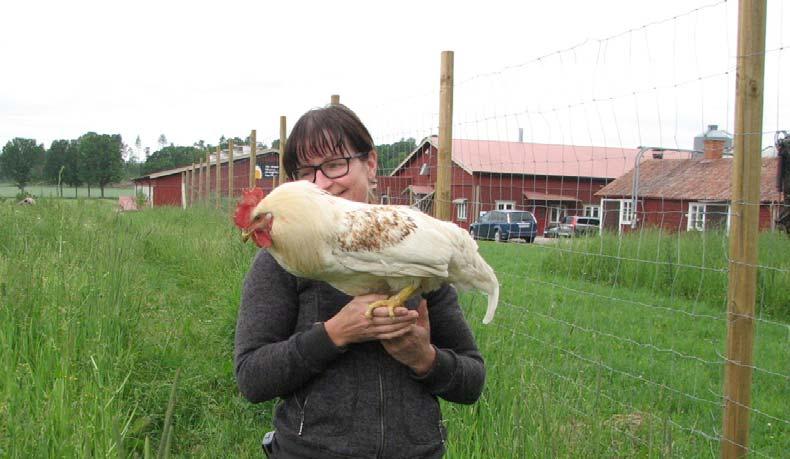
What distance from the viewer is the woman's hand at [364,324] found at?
166cm

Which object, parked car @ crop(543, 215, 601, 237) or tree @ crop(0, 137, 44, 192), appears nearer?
parked car @ crop(543, 215, 601, 237)

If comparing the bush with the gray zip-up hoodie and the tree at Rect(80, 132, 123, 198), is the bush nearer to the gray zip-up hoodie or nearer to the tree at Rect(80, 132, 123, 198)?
the gray zip-up hoodie

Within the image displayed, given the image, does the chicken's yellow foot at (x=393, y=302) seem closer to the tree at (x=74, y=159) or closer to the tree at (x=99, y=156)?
the tree at (x=74, y=159)

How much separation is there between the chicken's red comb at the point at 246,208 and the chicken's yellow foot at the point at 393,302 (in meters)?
0.40

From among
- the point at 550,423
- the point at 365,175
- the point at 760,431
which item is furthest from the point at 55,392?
the point at 760,431

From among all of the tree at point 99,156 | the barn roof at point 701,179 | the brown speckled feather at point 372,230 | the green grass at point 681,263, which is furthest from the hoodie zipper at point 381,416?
the tree at point 99,156

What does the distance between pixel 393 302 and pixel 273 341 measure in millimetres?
435

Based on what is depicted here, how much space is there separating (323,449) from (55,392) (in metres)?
1.40

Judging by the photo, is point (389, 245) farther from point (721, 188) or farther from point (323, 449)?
point (721, 188)

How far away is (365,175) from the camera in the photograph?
2.03 metres

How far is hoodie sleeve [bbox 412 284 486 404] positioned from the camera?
1851 millimetres

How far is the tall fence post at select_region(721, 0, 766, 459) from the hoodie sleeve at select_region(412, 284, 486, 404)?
1.35 metres

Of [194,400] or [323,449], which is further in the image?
[194,400]

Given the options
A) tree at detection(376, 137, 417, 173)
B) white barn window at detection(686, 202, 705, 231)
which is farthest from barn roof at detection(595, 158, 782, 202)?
tree at detection(376, 137, 417, 173)
